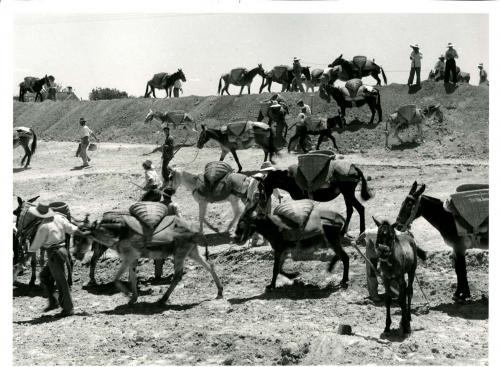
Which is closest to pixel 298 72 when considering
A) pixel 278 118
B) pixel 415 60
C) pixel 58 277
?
pixel 415 60

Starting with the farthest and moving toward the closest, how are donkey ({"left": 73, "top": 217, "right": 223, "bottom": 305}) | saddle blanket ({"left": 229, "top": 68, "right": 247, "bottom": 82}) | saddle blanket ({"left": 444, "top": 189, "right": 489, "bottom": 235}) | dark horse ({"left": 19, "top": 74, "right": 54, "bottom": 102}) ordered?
dark horse ({"left": 19, "top": 74, "right": 54, "bottom": 102}) → saddle blanket ({"left": 229, "top": 68, "right": 247, "bottom": 82}) → donkey ({"left": 73, "top": 217, "right": 223, "bottom": 305}) → saddle blanket ({"left": 444, "top": 189, "right": 489, "bottom": 235})

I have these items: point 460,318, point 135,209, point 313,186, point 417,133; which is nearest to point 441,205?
point 460,318

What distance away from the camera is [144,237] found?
13.0m

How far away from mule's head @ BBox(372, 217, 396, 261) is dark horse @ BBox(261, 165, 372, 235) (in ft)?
14.2

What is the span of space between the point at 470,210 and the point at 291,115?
17.9 m

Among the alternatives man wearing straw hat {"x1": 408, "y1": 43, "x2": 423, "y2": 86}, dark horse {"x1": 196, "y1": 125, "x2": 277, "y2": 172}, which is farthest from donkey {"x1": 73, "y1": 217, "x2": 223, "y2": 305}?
man wearing straw hat {"x1": 408, "y1": 43, "x2": 423, "y2": 86}

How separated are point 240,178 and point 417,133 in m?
11.0

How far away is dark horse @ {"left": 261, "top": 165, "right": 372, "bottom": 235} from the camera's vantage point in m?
15.7

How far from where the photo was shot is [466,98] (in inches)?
1109

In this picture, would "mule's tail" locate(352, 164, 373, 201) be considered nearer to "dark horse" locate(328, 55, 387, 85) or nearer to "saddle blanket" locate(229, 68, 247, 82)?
"dark horse" locate(328, 55, 387, 85)

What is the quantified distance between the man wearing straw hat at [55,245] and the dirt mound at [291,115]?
1436 centimetres

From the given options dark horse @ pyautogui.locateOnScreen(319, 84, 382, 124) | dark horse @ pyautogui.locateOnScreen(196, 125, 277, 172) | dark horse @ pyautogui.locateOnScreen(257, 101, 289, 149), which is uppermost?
dark horse @ pyautogui.locateOnScreen(319, 84, 382, 124)

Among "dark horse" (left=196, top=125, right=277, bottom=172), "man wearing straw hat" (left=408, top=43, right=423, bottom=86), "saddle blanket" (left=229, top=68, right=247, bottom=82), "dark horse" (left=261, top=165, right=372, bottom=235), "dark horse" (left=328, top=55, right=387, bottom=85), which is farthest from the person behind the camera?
"saddle blanket" (left=229, top=68, right=247, bottom=82)
